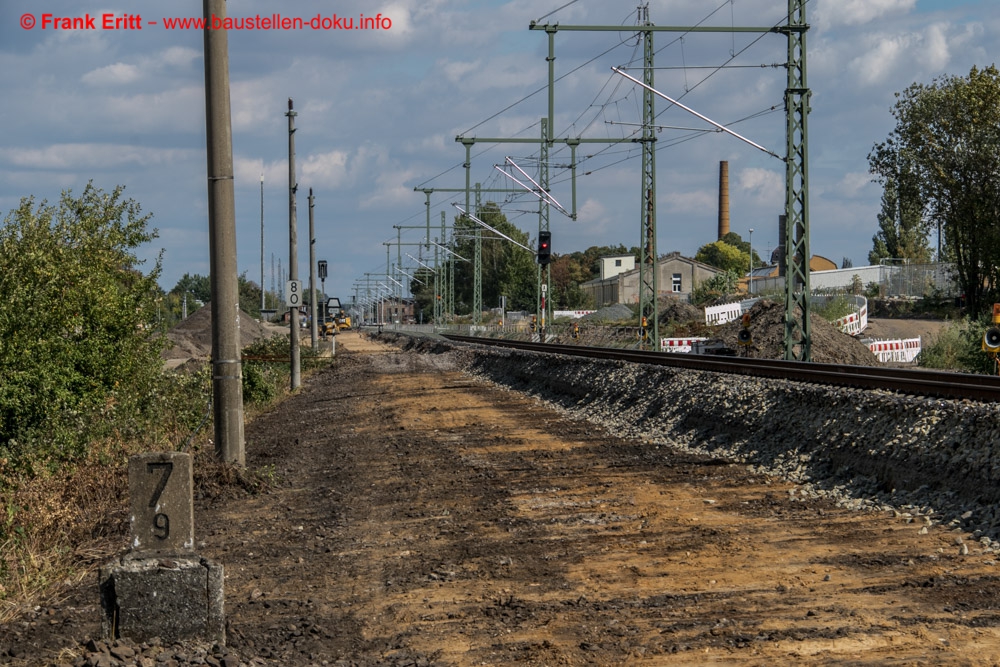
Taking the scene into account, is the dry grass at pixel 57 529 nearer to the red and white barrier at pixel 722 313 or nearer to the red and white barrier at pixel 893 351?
the red and white barrier at pixel 893 351

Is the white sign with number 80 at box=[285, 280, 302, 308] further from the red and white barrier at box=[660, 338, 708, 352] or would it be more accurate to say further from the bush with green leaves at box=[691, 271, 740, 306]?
the bush with green leaves at box=[691, 271, 740, 306]

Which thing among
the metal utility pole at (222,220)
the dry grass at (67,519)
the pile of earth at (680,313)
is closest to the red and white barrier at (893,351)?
the pile of earth at (680,313)

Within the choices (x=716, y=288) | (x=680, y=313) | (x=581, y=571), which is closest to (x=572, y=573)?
(x=581, y=571)

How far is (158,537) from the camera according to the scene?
22.8ft

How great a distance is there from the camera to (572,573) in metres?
8.34

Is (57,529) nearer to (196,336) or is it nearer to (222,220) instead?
(222,220)

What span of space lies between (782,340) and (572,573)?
3196 cm

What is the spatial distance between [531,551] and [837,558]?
229cm

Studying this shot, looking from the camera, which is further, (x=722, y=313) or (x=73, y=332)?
(x=722, y=313)

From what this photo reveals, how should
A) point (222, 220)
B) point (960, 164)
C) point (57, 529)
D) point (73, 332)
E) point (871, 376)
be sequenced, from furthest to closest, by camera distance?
1. point (960, 164)
2. point (73, 332)
3. point (871, 376)
4. point (222, 220)
5. point (57, 529)

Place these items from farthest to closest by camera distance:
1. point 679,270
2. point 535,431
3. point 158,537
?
point 679,270 < point 535,431 < point 158,537

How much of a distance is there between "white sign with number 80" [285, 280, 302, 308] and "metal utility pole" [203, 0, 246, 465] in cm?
1834

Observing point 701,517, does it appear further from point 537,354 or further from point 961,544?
point 537,354

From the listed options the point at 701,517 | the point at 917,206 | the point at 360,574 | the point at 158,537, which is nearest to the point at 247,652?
the point at 158,537
